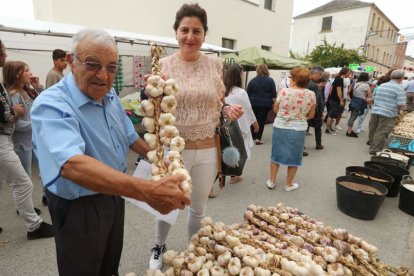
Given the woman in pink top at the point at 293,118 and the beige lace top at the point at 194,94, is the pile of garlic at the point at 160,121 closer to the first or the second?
the beige lace top at the point at 194,94

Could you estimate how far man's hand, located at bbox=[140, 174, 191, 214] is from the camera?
3.15 feet

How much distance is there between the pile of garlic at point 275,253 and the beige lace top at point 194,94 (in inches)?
25.4

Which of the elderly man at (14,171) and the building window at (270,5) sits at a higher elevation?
the building window at (270,5)

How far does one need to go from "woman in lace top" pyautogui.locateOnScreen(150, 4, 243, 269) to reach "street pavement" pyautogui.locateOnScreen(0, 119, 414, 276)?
1180mm

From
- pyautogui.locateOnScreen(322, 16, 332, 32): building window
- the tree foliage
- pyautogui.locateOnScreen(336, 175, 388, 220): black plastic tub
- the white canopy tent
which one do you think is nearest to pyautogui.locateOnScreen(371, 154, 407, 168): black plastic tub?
pyautogui.locateOnScreen(336, 175, 388, 220): black plastic tub

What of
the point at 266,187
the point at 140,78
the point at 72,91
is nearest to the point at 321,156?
the point at 266,187

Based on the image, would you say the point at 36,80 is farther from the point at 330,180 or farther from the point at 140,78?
the point at 330,180

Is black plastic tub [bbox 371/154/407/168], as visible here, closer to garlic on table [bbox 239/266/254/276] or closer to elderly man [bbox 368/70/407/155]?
elderly man [bbox 368/70/407/155]

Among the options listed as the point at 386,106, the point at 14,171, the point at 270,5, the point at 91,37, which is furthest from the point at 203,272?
the point at 270,5

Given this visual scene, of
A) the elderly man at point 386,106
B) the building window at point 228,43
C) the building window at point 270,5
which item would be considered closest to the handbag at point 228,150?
the elderly man at point 386,106

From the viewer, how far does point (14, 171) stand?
8.53 feet

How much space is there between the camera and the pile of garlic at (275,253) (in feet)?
4.79

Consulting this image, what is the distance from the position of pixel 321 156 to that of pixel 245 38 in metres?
8.30

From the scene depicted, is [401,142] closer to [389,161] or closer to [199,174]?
[389,161]
